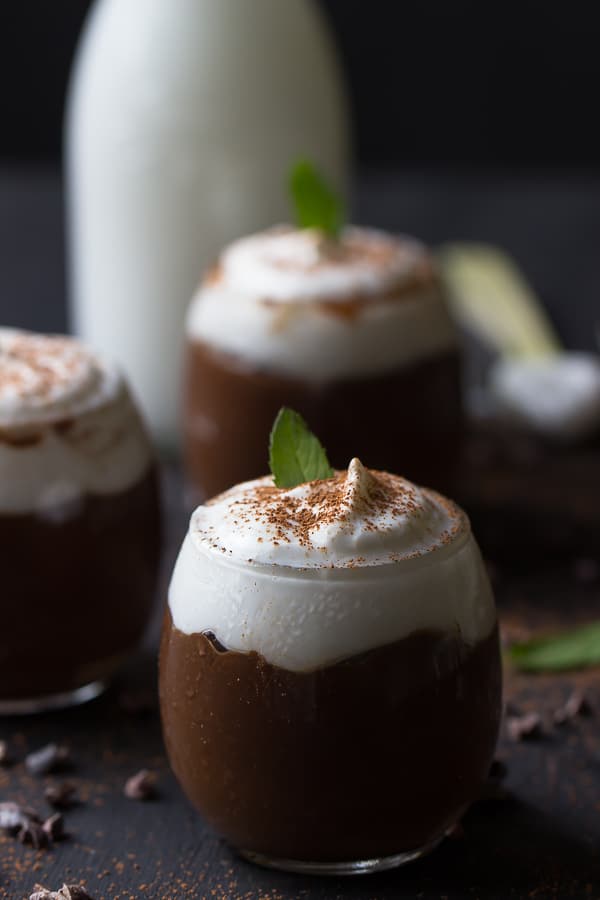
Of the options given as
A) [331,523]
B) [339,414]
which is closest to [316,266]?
[339,414]

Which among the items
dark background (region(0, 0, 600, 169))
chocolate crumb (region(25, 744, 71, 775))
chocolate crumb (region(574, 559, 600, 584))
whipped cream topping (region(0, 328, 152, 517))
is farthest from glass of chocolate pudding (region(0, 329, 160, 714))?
dark background (region(0, 0, 600, 169))

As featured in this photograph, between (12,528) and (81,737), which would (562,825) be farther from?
(12,528)

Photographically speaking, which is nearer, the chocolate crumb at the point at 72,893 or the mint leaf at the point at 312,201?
the chocolate crumb at the point at 72,893

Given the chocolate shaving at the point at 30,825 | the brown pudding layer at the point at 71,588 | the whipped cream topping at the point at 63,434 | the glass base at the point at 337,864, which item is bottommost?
the chocolate shaving at the point at 30,825

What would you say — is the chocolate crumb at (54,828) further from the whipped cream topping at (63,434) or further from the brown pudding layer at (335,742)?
the whipped cream topping at (63,434)

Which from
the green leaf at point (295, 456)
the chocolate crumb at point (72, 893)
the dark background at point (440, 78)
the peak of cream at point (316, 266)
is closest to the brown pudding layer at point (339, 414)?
the peak of cream at point (316, 266)

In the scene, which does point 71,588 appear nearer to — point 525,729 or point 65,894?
point 65,894

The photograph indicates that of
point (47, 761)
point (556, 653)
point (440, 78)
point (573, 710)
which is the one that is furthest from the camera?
point (440, 78)
